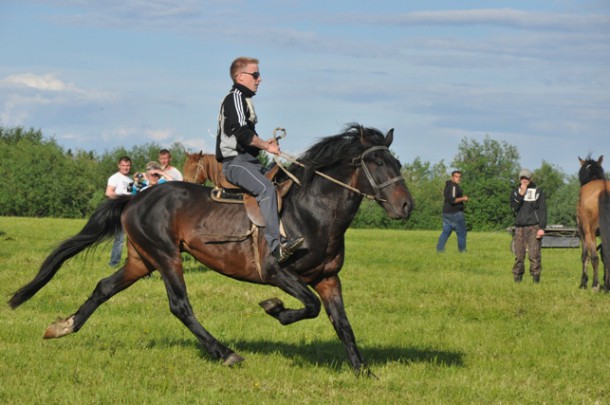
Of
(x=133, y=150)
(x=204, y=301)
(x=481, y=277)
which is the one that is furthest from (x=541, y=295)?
(x=133, y=150)

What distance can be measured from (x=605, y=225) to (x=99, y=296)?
35.1ft

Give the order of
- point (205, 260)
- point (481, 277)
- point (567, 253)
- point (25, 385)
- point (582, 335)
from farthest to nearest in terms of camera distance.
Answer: point (567, 253) → point (481, 277) → point (582, 335) → point (205, 260) → point (25, 385)

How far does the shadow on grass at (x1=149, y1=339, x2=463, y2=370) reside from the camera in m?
10.0

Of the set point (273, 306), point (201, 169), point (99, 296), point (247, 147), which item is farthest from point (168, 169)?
point (273, 306)

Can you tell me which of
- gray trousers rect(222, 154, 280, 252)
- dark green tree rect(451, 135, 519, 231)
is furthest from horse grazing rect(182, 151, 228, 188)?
dark green tree rect(451, 135, 519, 231)

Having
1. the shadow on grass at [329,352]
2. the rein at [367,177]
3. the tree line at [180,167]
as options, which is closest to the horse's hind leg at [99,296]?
the shadow on grass at [329,352]

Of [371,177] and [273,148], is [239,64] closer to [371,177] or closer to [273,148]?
[273,148]

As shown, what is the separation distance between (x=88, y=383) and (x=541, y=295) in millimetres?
10282

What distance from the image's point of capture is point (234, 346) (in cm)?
1078

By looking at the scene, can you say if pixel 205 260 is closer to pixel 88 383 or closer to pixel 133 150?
pixel 88 383

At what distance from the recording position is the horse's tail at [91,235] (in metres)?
10.6

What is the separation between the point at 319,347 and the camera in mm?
10859

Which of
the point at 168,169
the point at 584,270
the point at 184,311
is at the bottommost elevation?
the point at 584,270

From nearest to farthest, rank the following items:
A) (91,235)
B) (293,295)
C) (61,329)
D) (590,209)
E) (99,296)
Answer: (293,295) < (61,329) < (99,296) < (91,235) < (590,209)
